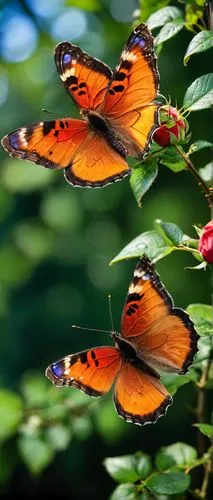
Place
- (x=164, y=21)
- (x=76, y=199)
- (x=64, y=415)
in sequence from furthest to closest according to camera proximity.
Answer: (x=76, y=199) < (x=64, y=415) < (x=164, y=21)

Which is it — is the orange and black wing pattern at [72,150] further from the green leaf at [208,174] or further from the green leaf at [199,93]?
the green leaf at [208,174]

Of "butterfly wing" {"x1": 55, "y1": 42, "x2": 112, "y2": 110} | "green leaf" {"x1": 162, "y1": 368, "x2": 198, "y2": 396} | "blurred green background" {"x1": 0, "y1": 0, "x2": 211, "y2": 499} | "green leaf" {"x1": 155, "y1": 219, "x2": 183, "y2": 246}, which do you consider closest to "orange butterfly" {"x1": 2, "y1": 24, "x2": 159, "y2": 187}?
"butterfly wing" {"x1": 55, "y1": 42, "x2": 112, "y2": 110}

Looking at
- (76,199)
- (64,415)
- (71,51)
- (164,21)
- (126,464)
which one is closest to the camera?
(71,51)

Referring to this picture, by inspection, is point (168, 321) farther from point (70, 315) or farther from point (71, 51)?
point (70, 315)

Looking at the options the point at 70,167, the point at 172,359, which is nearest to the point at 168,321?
the point at 172,359

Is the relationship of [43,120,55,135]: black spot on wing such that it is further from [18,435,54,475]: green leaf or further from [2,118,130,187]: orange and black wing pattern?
[18,435,54,475]: green leaf

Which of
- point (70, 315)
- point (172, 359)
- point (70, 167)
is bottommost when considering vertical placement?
point (70, 315)
